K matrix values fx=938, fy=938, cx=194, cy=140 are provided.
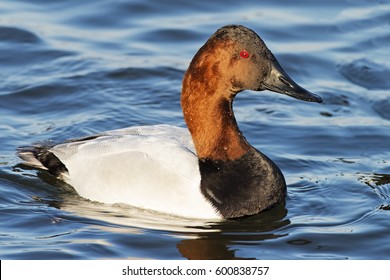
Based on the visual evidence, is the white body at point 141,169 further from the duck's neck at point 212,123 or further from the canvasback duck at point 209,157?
the duck's neck at point 212,123

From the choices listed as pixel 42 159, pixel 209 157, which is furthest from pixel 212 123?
pixel 42 159

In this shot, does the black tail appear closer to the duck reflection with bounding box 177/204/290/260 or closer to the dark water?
the dark water

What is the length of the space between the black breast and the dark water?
0.44ft

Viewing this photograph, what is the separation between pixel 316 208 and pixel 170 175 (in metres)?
1.42

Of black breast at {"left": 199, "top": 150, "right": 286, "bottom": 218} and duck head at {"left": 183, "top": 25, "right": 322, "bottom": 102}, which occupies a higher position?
duck head at {"left": 183, "top": 25, "right": 322, "bottom": 102}

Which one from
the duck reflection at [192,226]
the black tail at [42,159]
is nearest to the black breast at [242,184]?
the duck reflection at [192,226]

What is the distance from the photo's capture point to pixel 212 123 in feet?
26.9

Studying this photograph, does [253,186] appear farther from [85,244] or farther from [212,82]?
[85,244]

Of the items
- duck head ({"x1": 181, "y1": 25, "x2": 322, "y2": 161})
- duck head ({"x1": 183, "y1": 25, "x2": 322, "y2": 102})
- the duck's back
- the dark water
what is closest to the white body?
the duck's back

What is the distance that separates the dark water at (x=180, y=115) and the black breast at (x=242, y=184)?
13 centimetres

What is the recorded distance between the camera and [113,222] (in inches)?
315

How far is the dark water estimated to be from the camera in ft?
25.4
